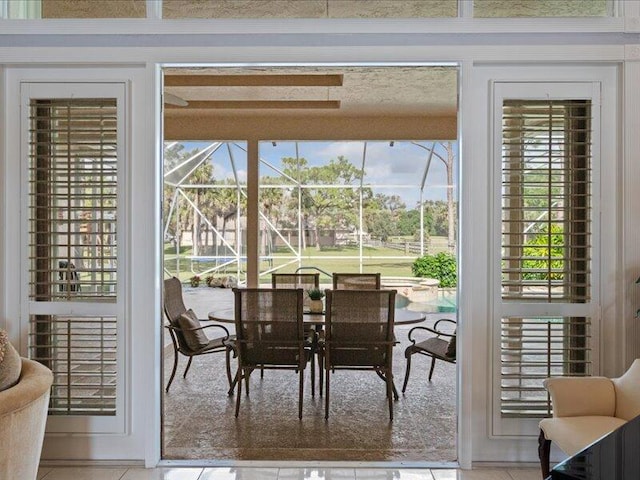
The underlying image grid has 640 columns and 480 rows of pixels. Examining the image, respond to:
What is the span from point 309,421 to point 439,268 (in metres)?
7.58

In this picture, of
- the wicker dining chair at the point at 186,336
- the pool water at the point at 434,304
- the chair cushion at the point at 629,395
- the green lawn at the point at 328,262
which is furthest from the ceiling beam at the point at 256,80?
the green lawn at the point at 328,262

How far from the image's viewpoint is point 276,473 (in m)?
3.09

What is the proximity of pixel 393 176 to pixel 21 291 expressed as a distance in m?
8.73

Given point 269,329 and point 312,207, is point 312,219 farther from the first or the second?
point 269,329

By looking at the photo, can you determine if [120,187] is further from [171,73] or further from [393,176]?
[393,176]

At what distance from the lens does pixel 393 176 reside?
36.6ft

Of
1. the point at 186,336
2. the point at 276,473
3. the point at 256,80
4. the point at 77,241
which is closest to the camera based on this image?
the point at 276,473

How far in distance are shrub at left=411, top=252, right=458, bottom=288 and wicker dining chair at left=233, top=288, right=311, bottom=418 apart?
24.1ft

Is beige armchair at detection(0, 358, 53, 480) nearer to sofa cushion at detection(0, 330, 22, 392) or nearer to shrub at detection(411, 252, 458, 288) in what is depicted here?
sofa cushion at detection(0, 330, 22, 392)

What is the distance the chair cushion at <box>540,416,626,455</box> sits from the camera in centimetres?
239

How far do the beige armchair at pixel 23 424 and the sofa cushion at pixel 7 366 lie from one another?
0.12 ft

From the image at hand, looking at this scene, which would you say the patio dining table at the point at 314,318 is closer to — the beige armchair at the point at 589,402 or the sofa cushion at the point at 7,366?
the beige armchair at the point at 589,402

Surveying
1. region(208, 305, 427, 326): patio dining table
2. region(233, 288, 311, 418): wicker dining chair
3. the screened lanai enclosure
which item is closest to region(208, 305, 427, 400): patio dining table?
region(208, 305, 427, 326): patio dining table

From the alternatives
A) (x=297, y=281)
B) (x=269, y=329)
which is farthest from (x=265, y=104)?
(x=269, y=329)
